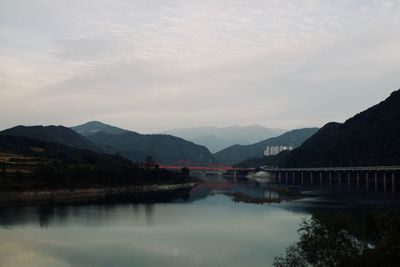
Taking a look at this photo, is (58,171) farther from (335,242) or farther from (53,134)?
(53,134)

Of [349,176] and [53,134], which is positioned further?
[53,134]

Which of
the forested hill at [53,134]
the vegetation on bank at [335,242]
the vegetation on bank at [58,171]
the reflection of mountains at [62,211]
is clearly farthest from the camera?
the forested hill at [53,134]

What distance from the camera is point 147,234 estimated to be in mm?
33312

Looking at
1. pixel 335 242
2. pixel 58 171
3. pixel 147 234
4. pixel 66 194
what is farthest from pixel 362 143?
pixel 335 242

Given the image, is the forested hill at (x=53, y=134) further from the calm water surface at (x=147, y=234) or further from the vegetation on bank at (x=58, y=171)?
the calm water surface at (x=147, y=234)

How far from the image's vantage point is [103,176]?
72.8m

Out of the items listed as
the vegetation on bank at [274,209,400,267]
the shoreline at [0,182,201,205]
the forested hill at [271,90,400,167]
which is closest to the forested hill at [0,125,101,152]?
the forested hill at [271,90,400,167]

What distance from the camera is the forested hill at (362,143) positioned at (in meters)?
92.6

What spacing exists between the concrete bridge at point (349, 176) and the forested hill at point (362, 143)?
2.62 metres

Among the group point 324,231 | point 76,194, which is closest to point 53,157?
point 76,194

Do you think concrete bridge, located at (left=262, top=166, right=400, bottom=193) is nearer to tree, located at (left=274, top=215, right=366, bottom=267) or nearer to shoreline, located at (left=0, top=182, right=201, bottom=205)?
shoreline, located at (left=0, top=182, right=201, bottom=205)

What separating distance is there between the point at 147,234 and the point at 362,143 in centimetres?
8098

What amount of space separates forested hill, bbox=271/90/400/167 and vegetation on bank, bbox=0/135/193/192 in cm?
3636

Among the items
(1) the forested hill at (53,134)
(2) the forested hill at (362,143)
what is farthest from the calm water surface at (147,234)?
(1) the forested hill at (53,134)
